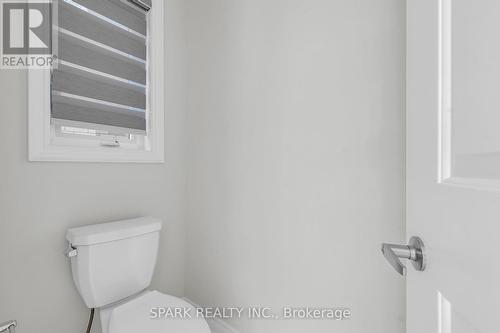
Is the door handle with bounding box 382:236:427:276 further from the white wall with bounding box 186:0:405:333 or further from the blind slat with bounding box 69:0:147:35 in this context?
the blind slat with bounding box 69:0:147:35

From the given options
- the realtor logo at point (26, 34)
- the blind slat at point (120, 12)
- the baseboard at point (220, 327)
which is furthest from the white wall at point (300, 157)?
the realtor logo at point (26, 34)

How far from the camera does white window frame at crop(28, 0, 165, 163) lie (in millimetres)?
1087

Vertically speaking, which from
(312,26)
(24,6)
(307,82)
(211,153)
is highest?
(24,6)

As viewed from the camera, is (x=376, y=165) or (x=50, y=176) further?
(x=50, y=176)

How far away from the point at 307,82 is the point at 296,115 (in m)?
0.14

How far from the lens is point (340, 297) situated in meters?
0.99

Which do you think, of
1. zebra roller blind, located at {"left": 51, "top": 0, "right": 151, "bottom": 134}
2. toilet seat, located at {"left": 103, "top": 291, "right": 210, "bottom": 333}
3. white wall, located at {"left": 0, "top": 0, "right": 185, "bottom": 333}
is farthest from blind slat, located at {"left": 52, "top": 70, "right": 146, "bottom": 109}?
toilet seat, located at {"left": 103, "top": 291, "right": 210, "bottom": 333}

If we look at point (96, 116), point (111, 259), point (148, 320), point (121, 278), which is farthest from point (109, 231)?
point (96, 116)

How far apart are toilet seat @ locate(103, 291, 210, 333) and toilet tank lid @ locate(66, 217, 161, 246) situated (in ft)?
0.94

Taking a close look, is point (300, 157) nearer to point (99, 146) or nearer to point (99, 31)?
point (99, 146)
